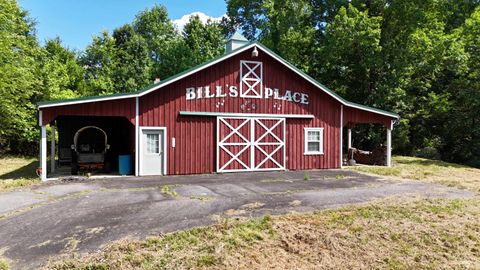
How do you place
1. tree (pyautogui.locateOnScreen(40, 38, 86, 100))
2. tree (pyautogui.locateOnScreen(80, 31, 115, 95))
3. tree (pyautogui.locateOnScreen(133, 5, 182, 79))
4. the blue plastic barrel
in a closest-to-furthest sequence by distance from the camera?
Answer: the blue plastic barrel < tree (pyautogui.locateOnScreen(40, 38, 86, 100)) < tree (pyautogui.locateOnScreen(80, 31, 115, 95)) < tree (pyautogui.locateOnScreen(133, 5, 182, 79))

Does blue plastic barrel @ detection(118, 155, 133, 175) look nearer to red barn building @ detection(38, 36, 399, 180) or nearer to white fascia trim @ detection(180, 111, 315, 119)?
red barn building @ detection(38, 36, 399, 180)

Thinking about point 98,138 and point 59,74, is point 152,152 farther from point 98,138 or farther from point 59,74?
point 59,74

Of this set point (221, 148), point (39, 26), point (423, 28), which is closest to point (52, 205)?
point (221, 148)

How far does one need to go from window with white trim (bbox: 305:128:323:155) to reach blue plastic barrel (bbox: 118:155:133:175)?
790cm

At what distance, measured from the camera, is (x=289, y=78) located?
639 inches

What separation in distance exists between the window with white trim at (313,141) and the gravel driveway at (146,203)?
271 cm

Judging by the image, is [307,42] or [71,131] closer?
[71,131]

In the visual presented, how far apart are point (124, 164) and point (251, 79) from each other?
21.0 ft

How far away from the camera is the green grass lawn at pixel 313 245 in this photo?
5148mm

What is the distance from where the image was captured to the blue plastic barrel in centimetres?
1385

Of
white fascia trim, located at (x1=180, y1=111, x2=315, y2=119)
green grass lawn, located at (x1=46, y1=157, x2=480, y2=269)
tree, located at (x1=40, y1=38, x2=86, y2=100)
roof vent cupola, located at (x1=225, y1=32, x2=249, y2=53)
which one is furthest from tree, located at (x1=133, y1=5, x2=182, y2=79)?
green grass lawn, located at (x1=46, y1=157, x2=480, y2=269)

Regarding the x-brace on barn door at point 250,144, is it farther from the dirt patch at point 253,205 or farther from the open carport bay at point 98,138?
the dirt patch at point 253,205

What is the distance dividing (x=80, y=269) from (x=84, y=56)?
39905 mm

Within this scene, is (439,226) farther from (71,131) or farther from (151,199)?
(71,131)
